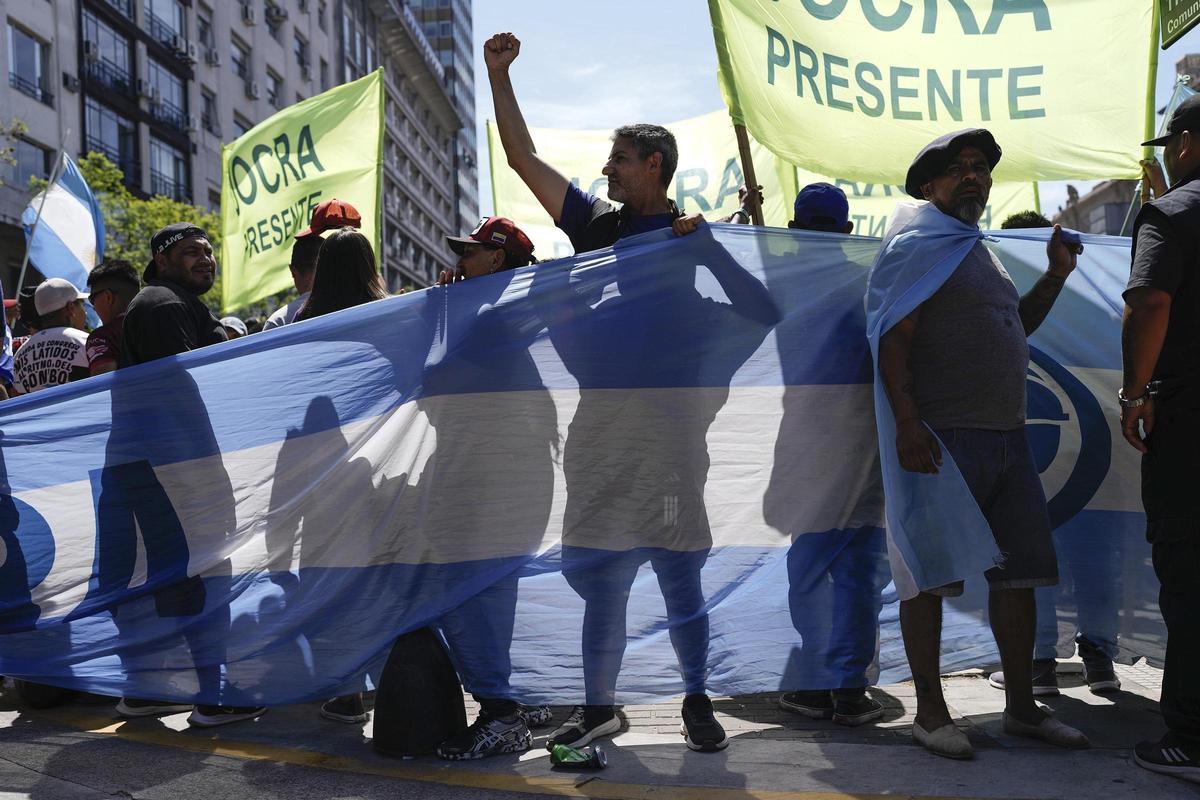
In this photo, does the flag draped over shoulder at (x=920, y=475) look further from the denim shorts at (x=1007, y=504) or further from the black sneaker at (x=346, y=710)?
the black sneaker at (x=346, y=710)

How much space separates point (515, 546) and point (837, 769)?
130cm

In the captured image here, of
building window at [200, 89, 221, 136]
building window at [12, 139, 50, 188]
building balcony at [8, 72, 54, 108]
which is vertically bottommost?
building window at [12, 139, 50, 188]

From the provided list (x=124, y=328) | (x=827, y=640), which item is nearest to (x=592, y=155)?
(x=124, y=328)

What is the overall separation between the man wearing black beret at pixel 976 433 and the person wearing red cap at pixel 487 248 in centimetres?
157

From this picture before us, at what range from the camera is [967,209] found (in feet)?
12.5

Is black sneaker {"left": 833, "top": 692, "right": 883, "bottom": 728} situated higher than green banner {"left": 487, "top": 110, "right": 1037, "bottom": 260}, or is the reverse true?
green banner {"left": 487, "top": 110, "right": 1037, "bottom": 260}

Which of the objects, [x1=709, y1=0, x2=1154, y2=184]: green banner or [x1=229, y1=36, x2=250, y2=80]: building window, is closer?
[x1=709, y1=0, x2=1154, y2=184]: green banner

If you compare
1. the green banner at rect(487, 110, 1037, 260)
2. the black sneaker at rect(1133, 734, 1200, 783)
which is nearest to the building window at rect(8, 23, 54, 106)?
the green banner at rect(487, 110, 1037, 260)

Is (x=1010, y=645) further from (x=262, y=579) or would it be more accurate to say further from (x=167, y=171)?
(x=167, y=171)

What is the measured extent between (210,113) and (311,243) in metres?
38.3

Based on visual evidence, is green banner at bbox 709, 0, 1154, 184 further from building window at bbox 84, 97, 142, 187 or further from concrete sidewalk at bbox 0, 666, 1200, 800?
building window at bbox 84, 97, 142, 187

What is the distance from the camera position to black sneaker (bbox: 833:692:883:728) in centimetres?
397

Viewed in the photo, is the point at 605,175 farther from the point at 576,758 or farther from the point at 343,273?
the point at 576,758

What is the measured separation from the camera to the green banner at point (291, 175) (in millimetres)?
8758
